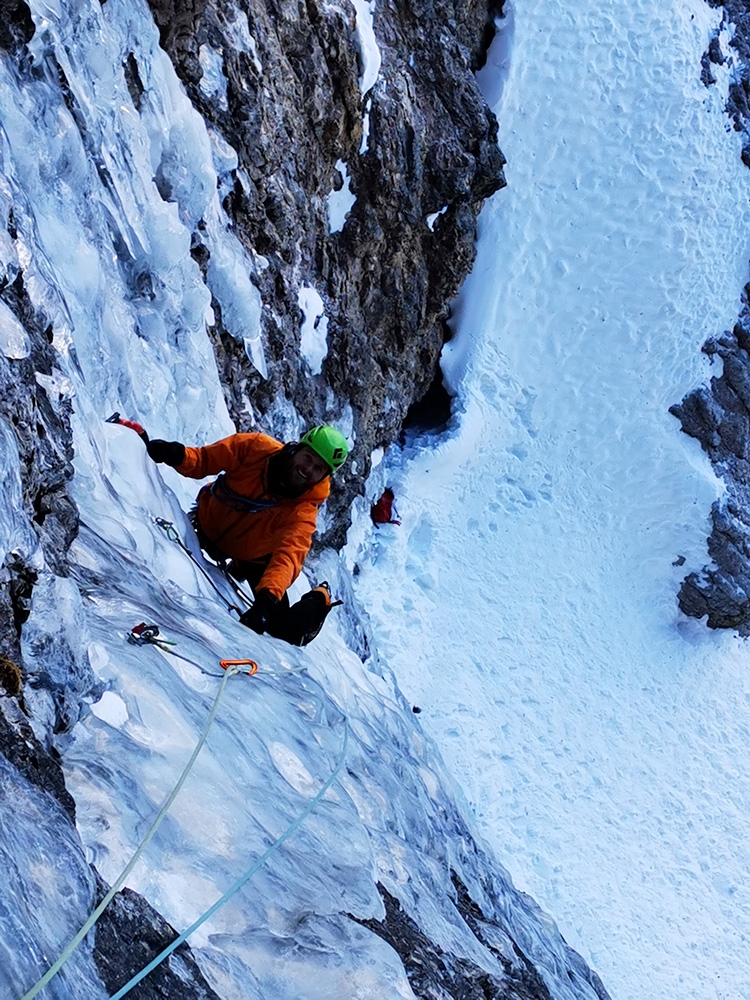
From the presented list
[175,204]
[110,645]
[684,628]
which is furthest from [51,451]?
[684,628]

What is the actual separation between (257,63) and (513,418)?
7769 mm

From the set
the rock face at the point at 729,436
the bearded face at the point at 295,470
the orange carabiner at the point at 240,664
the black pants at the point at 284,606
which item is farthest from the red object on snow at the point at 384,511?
the orange carabiner at the point at 240,664

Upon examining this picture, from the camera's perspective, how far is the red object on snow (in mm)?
13258

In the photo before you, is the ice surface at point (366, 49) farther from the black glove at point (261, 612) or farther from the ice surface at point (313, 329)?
the black glove at point (261, 612)

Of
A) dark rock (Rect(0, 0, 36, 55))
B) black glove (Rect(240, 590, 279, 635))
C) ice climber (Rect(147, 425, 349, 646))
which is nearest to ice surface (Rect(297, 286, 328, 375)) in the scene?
ice climber (Rect(147, 425, 349, 646))

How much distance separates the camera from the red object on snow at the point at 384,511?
13.3m

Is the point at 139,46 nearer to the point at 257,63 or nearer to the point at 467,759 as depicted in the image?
the point at 257,63

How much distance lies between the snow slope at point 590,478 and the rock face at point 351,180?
1193mm

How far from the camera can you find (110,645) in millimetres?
3742

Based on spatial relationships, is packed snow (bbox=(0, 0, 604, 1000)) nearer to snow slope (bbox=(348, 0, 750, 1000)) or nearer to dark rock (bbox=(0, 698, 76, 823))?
dark rock (bbox=(0, 698, 76, 823))

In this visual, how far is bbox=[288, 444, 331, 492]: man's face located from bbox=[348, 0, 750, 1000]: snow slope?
6731 mm

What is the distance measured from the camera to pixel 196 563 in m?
5.95

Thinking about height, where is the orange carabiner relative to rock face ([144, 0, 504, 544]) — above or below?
below

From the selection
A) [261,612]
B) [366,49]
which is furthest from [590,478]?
[261,612]
